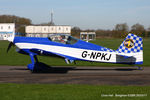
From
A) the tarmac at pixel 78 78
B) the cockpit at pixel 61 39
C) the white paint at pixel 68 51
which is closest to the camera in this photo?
the tarmac at pixel 78 78

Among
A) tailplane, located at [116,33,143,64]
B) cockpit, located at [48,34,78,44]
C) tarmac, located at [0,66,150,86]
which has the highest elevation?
cockpit, located at [48,34,78,44]

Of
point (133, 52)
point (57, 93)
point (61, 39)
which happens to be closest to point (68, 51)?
point (61, 39)

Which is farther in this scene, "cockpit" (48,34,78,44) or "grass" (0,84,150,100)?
"cockpit" (48,34,78,44)

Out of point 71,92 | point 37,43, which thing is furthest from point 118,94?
point 37,43

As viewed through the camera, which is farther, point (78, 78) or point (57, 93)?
point (78, 78)

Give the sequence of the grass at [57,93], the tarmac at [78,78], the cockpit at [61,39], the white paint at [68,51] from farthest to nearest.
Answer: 1. the cockpit at [61,39]
2. the white paint at [68,51]
3. the tarmac at [78,78]
4. the grass at [57,93]

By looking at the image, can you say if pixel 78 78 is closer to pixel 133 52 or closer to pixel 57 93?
pixel 57 93

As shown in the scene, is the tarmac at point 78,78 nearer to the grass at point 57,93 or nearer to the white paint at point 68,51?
the white paint at point 68,51

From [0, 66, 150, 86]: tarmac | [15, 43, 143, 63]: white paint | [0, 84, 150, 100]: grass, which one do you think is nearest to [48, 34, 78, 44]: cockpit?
[15, 43, 143, 63]: white paint

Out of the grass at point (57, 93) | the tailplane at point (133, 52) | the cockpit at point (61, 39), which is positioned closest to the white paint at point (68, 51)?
the tailplane at point (133, 52)

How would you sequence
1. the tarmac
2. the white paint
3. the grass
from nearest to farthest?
the grass → the tarmac → the white paint

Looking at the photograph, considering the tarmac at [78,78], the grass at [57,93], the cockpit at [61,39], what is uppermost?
the cockpit at [61,39]

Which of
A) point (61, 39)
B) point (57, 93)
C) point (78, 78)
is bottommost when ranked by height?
point (78, 78)

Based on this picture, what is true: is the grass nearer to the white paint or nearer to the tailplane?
the white paint
